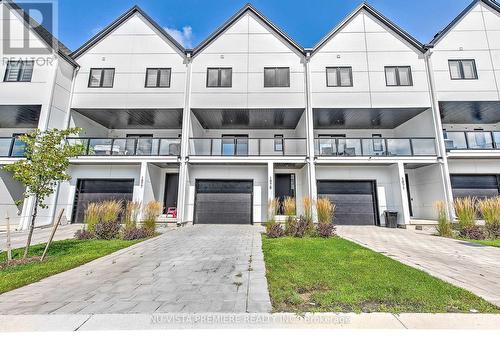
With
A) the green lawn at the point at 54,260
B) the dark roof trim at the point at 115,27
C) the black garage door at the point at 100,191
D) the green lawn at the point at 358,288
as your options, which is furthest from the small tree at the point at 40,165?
the dark roof trim at the point at 115,27

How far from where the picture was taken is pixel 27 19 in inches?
516

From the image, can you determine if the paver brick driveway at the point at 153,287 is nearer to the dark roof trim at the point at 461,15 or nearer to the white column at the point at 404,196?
the white column at the point at 404,196

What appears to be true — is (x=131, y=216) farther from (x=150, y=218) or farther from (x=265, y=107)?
(x=265, y=107)

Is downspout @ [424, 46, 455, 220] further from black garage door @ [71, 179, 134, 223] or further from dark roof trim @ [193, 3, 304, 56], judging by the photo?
black garage door @ [71, 179, 134, 223]

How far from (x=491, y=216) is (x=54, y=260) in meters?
14.9

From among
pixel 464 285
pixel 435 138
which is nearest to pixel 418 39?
pixel 435 138

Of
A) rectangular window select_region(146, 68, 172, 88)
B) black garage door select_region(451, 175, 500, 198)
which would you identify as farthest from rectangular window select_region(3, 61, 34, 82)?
black garage door select_region(451, 175, 500, 198)

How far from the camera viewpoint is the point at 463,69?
12.9m

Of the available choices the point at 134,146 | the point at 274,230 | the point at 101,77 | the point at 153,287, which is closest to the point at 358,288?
the point at 153,287

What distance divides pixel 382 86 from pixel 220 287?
14.0 metres

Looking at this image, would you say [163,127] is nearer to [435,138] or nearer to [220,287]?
[220,287]

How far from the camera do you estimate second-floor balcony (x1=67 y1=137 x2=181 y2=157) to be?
42.2ft

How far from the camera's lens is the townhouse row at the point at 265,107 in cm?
1245

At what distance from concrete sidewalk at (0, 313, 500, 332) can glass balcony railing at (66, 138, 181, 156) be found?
1075cm
